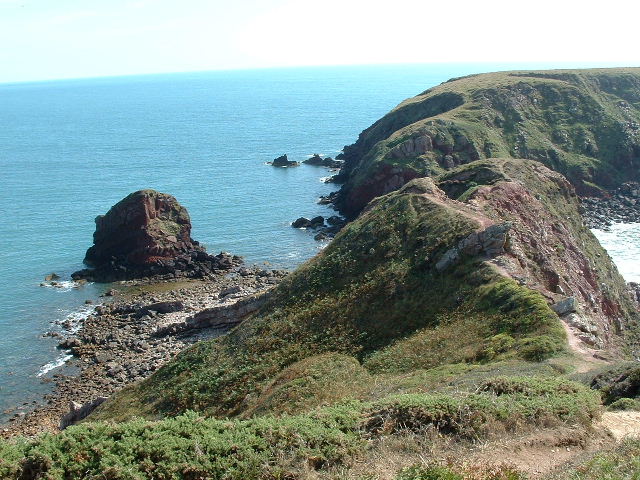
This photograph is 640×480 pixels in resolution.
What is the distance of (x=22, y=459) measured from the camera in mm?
17594

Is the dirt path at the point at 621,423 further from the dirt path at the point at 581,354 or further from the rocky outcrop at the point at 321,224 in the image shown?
the rocky outcrop at the point at 321,224

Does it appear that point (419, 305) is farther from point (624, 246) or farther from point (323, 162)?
point (323, 162)

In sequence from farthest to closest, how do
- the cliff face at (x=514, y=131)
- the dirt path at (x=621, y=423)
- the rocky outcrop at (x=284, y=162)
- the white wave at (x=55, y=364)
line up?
the rocky outcrop at (x=284, y=162)
the cliff face at (x=514, y=131)
the white wave at (x=55, y=364)
the dirt path at (x=621, y=423)

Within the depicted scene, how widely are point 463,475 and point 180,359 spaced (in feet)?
97.0

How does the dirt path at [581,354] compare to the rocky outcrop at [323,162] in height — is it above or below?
below

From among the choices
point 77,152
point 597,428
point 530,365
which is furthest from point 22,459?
point 77,152

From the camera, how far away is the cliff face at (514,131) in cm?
9544

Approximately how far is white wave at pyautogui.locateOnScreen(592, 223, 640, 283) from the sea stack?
46090 millimetres

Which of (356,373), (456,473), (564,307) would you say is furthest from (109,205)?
(456,473)

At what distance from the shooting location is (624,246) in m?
75.2

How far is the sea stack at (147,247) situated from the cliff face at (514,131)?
26.4m

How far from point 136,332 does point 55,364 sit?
8.27 m

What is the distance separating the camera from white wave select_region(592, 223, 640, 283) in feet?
221

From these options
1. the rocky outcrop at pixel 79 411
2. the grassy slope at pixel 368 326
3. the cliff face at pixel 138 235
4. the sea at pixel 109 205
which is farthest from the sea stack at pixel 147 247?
the grassy slope at pixel 368 326
